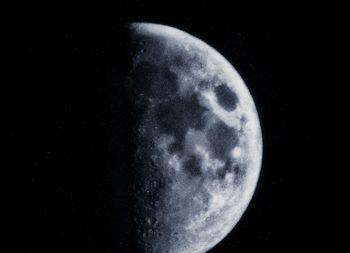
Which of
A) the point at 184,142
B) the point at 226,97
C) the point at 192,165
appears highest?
the point at 226,97

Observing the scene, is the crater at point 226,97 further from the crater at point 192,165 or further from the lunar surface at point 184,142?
the crater at point 192,165

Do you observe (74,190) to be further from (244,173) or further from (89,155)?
(244,173)

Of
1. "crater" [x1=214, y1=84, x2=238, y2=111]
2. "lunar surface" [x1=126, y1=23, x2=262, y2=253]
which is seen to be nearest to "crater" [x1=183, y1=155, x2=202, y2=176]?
"lunar surface" [x1=126, y1=23, x2=262, y2=253]

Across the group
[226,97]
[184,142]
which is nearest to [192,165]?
[184,142]

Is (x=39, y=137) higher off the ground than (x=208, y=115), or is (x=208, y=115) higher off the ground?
(x=208, y=115)

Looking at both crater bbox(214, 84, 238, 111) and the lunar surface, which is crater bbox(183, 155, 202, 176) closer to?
the lunar surface

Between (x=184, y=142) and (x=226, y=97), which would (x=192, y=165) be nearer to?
(x=184, y=142)

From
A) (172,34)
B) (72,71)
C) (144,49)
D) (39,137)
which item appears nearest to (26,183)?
(39,137)

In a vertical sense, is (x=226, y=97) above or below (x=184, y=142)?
above

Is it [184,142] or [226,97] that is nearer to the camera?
[184,142]
